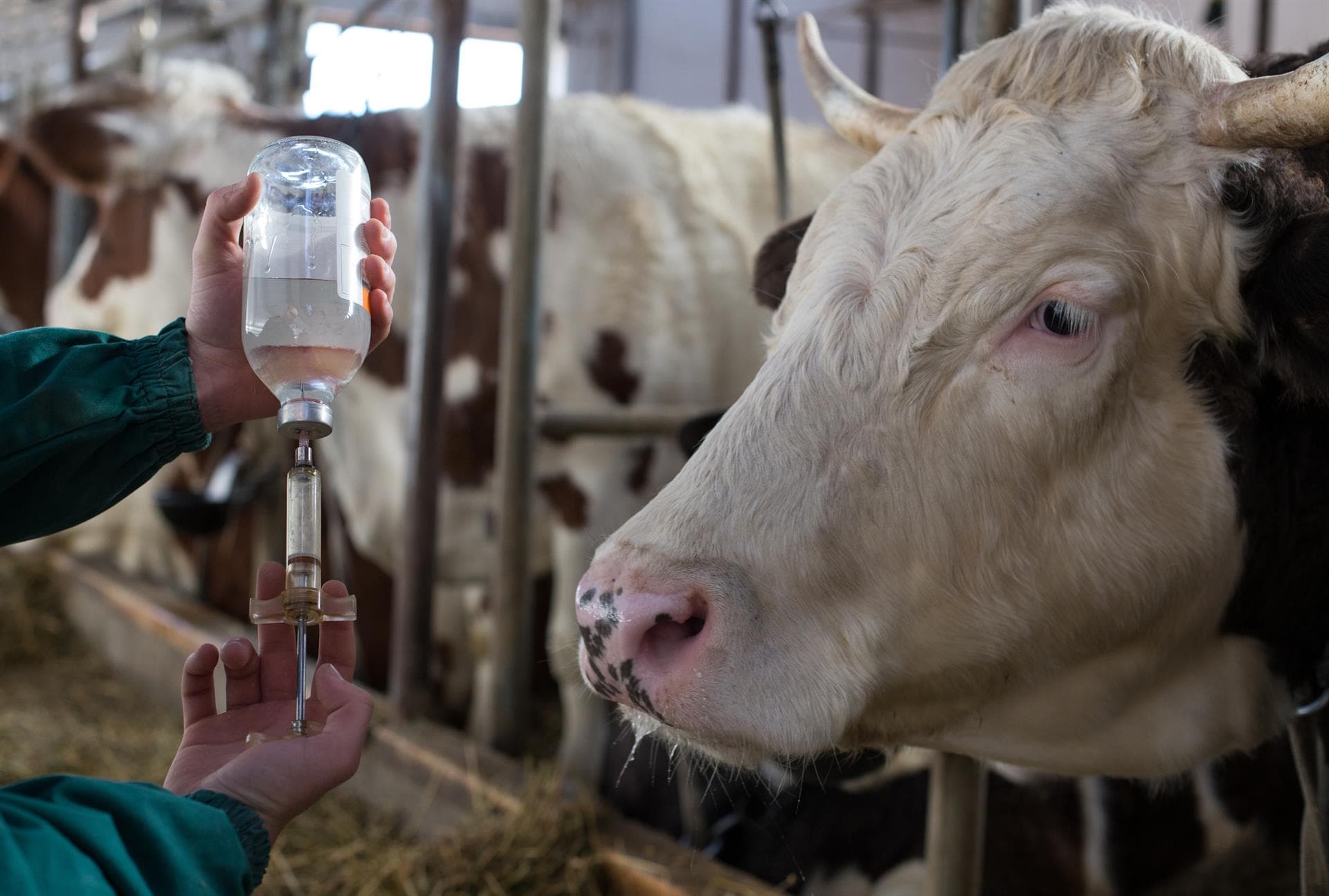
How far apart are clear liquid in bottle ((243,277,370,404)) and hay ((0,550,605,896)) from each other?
4.39 feet

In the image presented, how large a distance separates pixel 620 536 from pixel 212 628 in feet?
10.4

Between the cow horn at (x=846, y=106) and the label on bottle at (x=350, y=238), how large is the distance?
779 millimetres

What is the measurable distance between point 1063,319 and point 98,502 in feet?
3.43

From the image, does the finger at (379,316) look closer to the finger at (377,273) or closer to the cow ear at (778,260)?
the finger at (377,273)

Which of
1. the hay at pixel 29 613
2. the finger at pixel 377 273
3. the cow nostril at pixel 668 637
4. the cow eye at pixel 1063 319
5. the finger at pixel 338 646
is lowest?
the hay at pixel 29 613

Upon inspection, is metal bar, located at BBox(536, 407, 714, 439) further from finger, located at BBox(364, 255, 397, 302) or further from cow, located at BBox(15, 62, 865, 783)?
finger, located at BBox(364, 255, 397, 302)

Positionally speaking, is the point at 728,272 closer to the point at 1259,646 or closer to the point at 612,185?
the point at 612,185

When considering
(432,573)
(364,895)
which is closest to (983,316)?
(364,895)

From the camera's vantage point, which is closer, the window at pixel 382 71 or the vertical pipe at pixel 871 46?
the window at pixel 382 71

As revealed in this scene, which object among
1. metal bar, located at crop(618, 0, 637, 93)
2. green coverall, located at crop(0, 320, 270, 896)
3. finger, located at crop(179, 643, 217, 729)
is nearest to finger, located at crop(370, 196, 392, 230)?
green coverall, located at crop(0, 320, 270, 896)

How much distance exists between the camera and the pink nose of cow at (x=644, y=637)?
1.25m

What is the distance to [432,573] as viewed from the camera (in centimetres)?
315

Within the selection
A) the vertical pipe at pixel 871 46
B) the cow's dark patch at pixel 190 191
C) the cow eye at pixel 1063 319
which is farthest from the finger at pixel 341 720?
the vertical pipe at pixel 871 46

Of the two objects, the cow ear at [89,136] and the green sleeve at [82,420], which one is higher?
the cow ear at [89,136]
